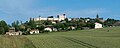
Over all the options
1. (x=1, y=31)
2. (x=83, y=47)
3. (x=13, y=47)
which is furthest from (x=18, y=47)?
(x=1, y=31)

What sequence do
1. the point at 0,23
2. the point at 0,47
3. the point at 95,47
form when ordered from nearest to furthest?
the point at 95,47
the point at 0,47
the point at 0,23

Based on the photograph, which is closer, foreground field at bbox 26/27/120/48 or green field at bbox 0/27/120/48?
foreground field at bbox 26/27/120/48

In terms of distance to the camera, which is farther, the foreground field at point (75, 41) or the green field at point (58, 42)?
the green field at point (58, 42)

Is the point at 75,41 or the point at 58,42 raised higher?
the point at 58,42

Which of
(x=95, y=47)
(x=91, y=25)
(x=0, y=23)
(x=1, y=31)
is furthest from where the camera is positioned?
(x=91, y=25)

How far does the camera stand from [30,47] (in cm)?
3281

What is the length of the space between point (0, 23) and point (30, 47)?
101m

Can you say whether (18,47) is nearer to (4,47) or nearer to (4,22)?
(4,47)

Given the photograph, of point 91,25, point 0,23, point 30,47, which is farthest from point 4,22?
point 30,47

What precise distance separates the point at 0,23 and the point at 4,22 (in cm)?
777

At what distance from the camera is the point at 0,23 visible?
432 ft

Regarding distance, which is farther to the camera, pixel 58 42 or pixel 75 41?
pixel 75 41

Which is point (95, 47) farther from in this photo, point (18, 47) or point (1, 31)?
point (1, 31)

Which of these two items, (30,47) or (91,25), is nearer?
(30,47)
